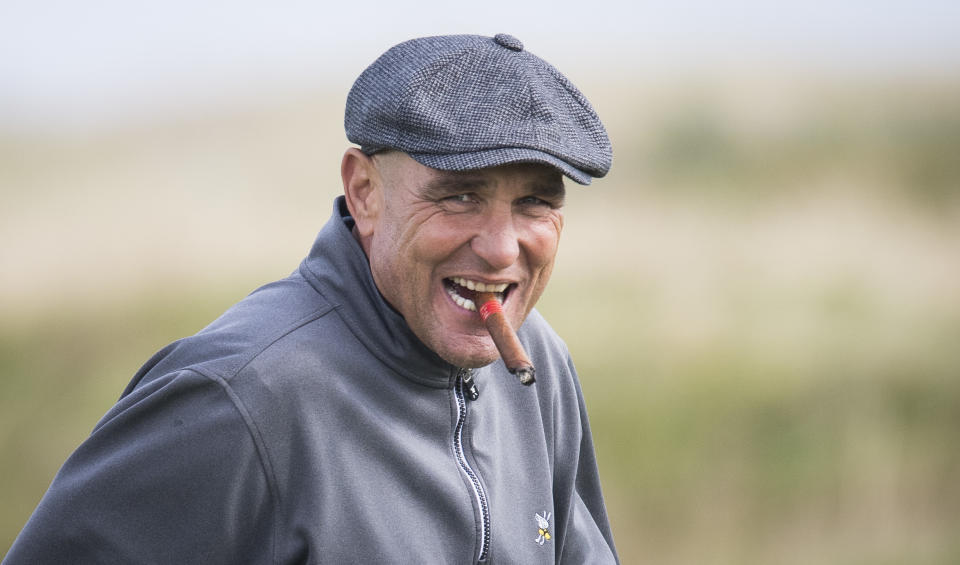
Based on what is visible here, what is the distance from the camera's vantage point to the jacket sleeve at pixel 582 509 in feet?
8.45

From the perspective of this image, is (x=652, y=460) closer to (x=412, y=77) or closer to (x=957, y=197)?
(x=957, y=197)

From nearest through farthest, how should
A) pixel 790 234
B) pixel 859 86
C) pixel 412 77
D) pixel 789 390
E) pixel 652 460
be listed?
pixel 412 77 → pixel 652 460 → pixel 789 390 → pixel 790 234 → pixel 859 86

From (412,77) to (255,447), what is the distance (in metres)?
0.71

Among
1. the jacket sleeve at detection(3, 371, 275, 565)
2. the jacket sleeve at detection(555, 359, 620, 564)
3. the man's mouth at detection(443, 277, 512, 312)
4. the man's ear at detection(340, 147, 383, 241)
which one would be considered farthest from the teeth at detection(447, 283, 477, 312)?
the jacket sleeve at detection(555, 359, 620, 564)

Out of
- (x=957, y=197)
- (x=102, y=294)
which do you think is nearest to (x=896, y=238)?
(x=957, y=197)

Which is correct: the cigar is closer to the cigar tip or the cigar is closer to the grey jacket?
the cigar tip

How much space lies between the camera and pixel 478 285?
204 centimetres

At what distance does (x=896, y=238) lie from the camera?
6.55 meters

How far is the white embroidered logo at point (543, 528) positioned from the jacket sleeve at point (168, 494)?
2.24 ft

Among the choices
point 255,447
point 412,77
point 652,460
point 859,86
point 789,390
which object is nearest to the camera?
point 255,447

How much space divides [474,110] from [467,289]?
336mm

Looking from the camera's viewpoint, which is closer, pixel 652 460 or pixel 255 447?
pixel 255 447

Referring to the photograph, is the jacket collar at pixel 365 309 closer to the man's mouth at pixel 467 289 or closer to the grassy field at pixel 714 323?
the man's mouth at pixel 467 289

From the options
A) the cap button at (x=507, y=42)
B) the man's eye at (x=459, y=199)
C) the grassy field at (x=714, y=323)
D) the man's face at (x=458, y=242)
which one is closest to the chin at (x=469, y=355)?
the man's face at (x=458, y=242)
